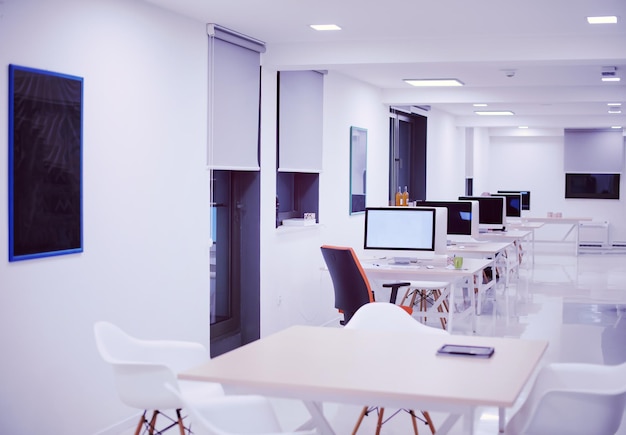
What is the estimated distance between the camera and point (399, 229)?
7.16 m

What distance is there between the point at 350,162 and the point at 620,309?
12.2 ft

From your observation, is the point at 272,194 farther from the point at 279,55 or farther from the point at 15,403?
the point at 15,403

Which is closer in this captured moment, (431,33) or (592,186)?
(431,33)

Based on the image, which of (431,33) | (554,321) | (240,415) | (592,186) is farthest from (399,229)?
(592,186)

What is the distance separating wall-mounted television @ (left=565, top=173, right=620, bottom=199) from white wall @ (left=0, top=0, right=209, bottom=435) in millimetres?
14385

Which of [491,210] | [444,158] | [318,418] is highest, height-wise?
[444,158]

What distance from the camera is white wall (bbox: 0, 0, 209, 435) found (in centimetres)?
426

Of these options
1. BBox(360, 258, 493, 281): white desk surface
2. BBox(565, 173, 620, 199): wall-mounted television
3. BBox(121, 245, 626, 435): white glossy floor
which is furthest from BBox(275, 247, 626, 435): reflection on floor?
BBox(565, 173, 620, 199): wall-mounted television

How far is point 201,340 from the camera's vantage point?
6184 millimetres

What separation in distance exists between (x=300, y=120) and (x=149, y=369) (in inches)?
177

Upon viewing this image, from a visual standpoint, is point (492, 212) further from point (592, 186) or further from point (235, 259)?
point (592, 186)

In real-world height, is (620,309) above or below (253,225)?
below

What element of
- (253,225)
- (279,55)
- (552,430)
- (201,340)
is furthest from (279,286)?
(552,430)

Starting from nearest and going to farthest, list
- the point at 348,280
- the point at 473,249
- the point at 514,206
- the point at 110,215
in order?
the point at 110,215 → the point at 348,280 → the point at 473,249 → the point at 514,206
